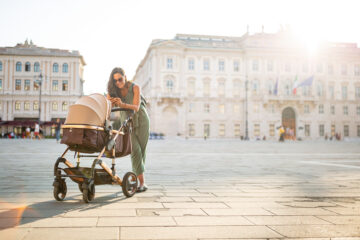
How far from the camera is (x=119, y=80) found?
176 inches

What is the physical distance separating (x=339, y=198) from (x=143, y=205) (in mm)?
2411

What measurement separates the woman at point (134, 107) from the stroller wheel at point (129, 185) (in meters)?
0.29

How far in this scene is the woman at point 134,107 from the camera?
4.39 metres

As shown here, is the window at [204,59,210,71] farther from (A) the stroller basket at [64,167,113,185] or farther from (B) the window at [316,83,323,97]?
(A) the stroller basket at [64,167,113,185]

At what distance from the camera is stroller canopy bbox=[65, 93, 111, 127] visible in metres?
3.74

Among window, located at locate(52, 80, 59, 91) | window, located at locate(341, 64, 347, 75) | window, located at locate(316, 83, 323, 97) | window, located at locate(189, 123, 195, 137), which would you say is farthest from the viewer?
window, located at locate(341, 64, 347, 75)

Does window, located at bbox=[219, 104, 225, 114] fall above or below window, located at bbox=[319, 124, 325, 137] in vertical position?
above

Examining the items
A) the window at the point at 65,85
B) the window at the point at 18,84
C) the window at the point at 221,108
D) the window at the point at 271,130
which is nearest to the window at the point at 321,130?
the window at the point at 271,130

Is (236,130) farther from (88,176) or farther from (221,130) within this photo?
(88,176)

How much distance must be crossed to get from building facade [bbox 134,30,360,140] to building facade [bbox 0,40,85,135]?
1304 centimetres

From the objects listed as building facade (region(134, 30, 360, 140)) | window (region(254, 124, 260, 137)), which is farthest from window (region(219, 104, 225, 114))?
window (region(254, 124, 260, 137))

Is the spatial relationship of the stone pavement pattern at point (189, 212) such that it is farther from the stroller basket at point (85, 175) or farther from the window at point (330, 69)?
the window at point (330, 69)

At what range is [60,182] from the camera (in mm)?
3805

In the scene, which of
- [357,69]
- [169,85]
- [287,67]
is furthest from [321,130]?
[169,85]
